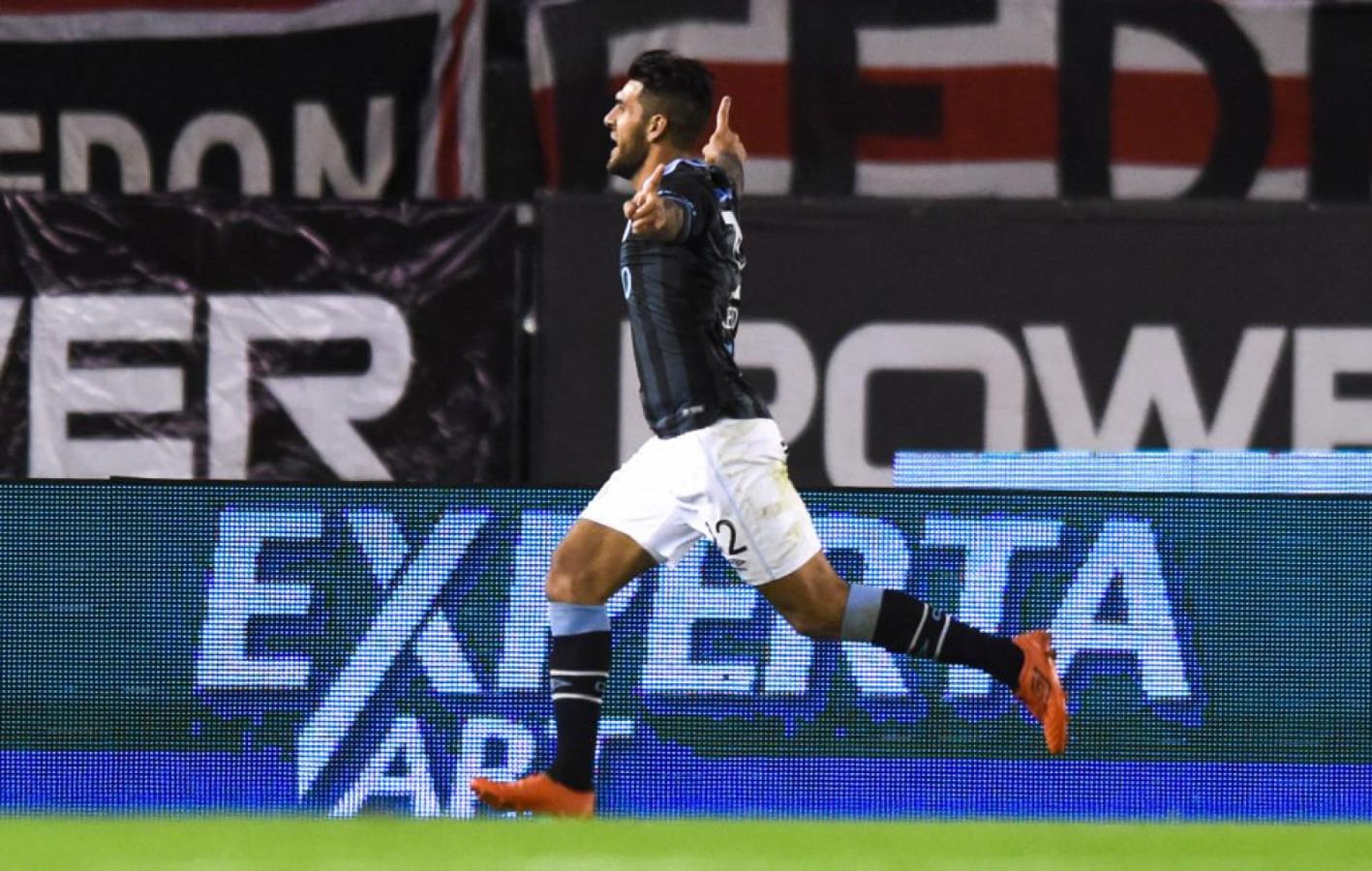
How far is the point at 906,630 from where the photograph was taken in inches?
201

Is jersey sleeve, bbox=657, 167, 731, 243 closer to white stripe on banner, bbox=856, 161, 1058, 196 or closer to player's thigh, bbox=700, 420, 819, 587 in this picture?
player's thigh, bbox=700, 420, 819, 587

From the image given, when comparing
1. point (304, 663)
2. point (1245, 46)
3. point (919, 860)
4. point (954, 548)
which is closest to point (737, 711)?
point (954, 548)

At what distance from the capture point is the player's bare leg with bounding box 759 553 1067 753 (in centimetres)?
505

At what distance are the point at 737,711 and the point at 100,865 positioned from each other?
9.36ft

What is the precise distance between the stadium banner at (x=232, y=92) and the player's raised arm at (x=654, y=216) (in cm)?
483

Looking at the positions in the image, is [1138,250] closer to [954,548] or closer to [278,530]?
[954,548]

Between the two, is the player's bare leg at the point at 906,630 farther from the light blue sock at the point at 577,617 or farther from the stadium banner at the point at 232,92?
the stadium banner at the point at 232,92

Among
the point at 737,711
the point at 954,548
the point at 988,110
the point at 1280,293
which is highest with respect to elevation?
the point at 988,110

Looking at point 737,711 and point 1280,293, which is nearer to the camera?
point 737,711

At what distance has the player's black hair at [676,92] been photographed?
5.13m

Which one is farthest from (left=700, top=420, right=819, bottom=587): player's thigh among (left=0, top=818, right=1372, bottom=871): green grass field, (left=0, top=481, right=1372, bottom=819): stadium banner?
(left=0, top=481, right=1372, bottom=819): stadium banner

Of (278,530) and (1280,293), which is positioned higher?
(1280,293)

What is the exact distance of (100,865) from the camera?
3.79 meters

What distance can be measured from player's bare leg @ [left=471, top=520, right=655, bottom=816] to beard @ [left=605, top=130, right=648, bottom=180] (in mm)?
805
